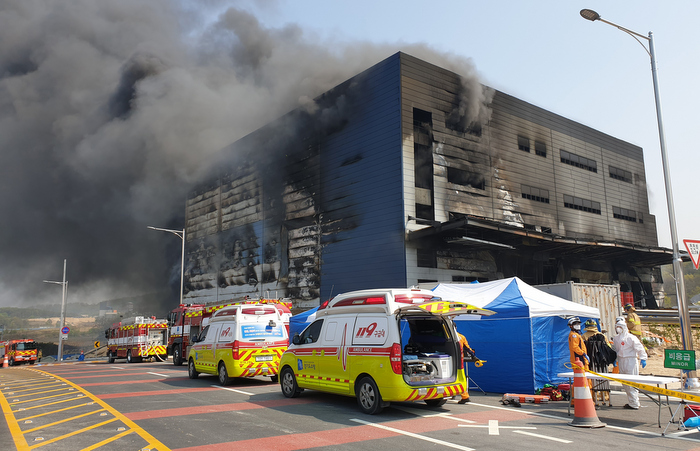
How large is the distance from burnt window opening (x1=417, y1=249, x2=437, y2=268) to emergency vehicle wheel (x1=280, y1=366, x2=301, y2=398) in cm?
1580

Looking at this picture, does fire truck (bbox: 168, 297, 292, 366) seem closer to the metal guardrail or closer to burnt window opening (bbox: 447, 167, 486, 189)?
burnt window opening (bbox: 447, 167, 486, 189)

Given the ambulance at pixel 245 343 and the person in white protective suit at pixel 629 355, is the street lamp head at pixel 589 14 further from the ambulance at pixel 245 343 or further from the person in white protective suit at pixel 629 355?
the ambulance at pixel 245 343

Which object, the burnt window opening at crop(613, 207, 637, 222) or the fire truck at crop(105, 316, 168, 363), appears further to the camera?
the burnt window opening at crop(613, 207, 637, 222)

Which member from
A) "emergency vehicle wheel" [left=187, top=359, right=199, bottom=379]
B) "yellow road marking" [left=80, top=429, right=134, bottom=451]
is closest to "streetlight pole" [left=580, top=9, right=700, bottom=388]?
"yellow road marking" [left=80, top=429, right=134, bottom=451]

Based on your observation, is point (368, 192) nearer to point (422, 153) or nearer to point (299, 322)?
point (422, 153)

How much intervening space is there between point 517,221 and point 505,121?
6.90 m

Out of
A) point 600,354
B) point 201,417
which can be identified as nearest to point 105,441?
point 201,417

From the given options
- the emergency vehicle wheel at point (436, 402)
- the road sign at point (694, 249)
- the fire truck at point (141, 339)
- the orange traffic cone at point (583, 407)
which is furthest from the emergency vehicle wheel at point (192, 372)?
the road sign at point (694, 249)

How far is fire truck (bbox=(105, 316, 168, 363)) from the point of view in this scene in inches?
1065

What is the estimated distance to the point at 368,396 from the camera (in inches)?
349

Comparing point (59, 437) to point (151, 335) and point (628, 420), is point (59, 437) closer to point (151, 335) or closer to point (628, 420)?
point (628, 420)

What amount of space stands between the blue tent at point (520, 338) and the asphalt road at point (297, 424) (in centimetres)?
83

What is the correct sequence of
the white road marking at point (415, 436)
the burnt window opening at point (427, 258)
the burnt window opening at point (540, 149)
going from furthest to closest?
the burnt window opening at point (540, 149) < the burnt window opening at point (427, 258) < the white road marking at point (415, 436)

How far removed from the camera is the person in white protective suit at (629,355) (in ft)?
31.3
